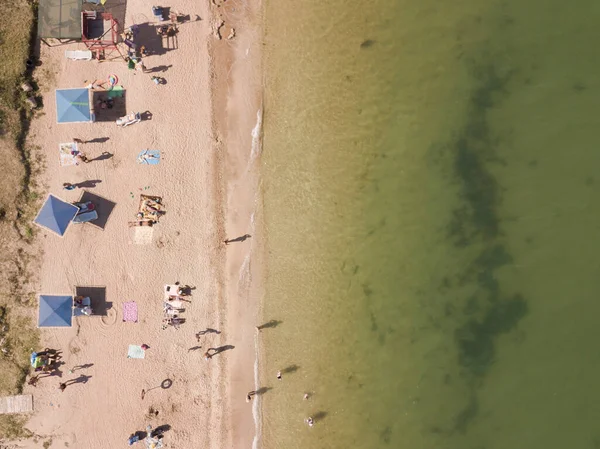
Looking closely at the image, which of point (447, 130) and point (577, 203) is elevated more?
point (447, 130)

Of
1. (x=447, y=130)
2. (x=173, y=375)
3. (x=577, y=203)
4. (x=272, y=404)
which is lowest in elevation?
(x=272, y=404)

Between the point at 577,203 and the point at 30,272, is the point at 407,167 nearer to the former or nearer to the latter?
the point at 577,203

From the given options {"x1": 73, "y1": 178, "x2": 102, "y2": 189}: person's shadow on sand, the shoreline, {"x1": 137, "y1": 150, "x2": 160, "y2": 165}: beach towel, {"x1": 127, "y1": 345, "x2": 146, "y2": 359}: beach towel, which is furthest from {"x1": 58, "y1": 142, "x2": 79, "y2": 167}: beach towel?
{"x1": 127, "y1": 345, "x2": 146, "y2": 359}: beach towel

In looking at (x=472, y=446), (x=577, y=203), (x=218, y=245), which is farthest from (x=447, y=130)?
(x=472, y=446)

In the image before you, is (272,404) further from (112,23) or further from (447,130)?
(112,23)

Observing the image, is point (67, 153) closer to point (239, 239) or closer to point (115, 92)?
point (115, 92)
